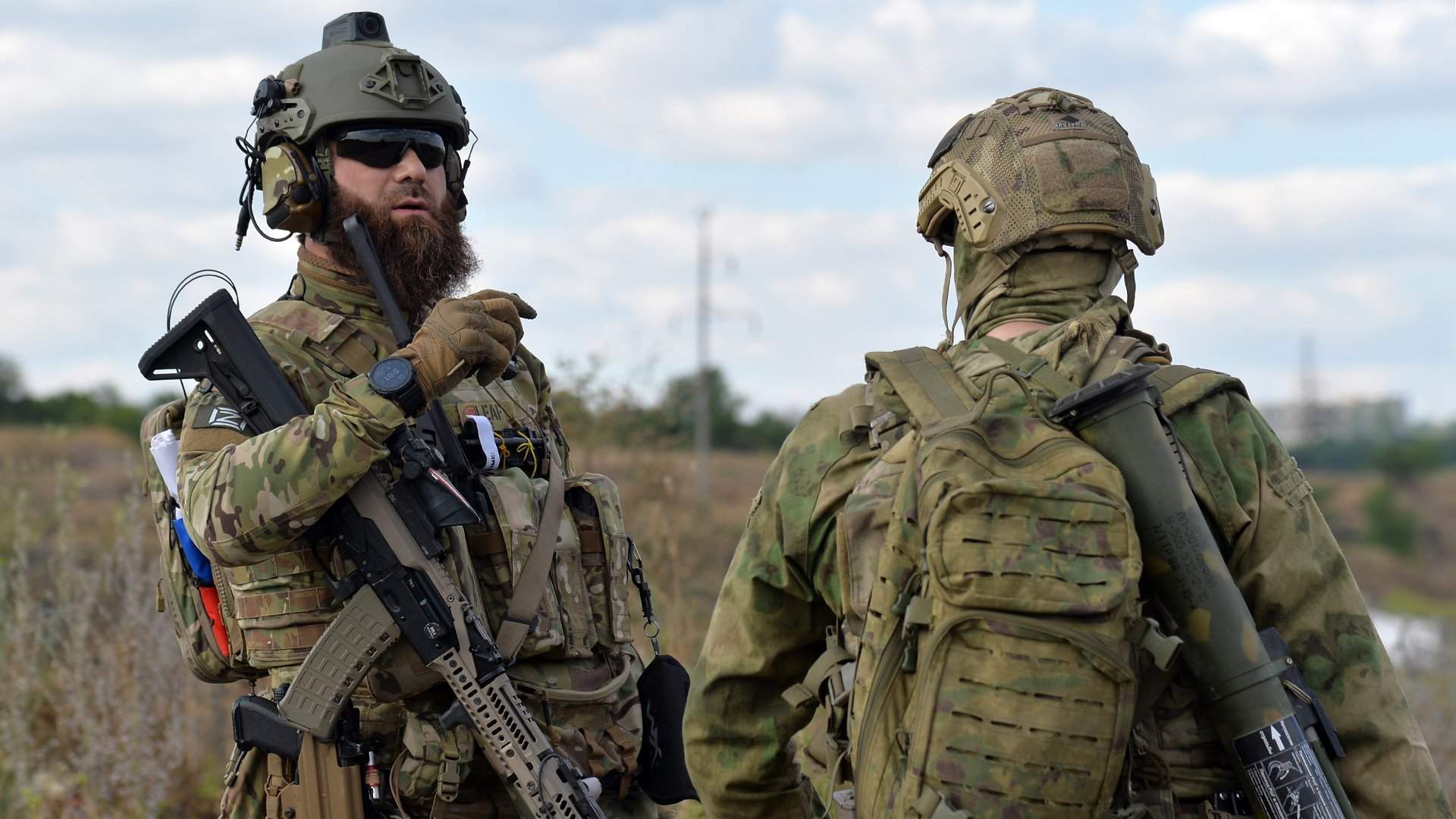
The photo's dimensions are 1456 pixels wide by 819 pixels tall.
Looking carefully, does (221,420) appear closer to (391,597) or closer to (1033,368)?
(391,597)

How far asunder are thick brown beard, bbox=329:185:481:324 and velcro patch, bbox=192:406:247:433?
56cm

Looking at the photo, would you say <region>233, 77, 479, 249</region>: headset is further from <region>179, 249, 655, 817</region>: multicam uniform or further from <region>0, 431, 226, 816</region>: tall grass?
<region>0, 431, 226, 816</region>: tall grass

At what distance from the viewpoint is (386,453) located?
3.39 meters

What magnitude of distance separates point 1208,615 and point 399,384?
1762 millimetres

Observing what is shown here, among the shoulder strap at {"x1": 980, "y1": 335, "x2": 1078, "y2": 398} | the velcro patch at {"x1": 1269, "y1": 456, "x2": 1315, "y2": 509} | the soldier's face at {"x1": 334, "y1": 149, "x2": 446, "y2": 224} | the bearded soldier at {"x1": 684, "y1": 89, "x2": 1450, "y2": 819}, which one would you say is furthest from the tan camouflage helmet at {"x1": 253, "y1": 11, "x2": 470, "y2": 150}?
the velcro patch at {"x1": 1269, "y1": 456, "x2": 1315, "y2": 509}

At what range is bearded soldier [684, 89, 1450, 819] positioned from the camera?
7.64ft

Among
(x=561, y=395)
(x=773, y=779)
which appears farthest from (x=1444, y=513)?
(x=773, y=779)

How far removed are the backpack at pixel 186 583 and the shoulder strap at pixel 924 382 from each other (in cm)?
178

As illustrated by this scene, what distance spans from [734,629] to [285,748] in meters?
1.16

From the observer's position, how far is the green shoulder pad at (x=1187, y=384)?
8.52 feet

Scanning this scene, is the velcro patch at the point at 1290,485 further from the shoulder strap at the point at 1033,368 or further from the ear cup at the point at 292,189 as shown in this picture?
the ear cup at the point at 292,189

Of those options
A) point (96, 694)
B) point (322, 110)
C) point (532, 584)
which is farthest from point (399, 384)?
point (96, 694)

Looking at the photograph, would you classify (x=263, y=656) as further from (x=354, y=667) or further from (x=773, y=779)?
(x=773, y=779)

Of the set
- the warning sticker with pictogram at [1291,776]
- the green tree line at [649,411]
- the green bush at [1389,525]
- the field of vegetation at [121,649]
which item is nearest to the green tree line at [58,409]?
the green tree line at [649,411]
